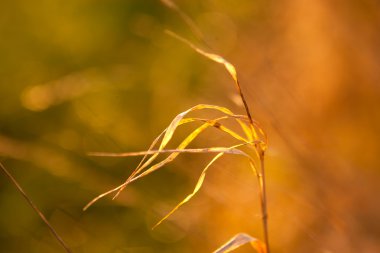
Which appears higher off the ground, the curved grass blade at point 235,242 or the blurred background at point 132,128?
the curved grass blade at point 235,242

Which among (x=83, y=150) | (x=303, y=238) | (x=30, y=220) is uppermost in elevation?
(x=83, y=150)

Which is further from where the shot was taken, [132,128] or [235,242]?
[132,128]

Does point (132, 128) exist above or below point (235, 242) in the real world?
below

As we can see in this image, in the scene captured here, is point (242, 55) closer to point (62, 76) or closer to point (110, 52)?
point (110, 52)

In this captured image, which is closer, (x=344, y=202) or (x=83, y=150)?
(x=83, y=150)

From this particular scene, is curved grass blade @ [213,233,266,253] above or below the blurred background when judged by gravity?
above

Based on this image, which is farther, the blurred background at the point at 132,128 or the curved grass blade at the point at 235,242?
the blurred background at the point at 132,128

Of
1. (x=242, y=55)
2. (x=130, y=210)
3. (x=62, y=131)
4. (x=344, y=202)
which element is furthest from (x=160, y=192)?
→ (x=242, y=55)

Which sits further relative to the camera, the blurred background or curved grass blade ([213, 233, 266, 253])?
the blurred background
